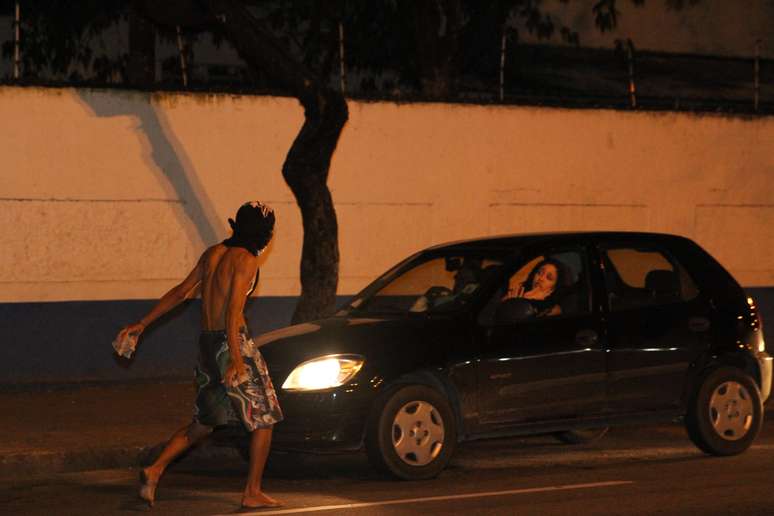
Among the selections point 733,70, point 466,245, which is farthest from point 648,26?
point 466,245

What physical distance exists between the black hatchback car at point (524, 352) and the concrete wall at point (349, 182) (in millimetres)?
4189

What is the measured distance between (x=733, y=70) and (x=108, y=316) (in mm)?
12367

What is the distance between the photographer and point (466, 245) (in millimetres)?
11117

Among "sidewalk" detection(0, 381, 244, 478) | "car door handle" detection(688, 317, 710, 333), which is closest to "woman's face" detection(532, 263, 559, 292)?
"car door handle" detection(688, 317, 710, 333)

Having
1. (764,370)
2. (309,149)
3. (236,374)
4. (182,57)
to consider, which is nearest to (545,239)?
(764,370)

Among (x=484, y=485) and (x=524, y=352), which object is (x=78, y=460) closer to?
(x=484, y=485)

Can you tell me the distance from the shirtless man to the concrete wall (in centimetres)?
579

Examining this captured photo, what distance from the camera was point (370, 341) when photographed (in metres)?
9.91

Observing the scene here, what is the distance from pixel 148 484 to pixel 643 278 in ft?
12.8

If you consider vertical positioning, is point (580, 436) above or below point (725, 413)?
below

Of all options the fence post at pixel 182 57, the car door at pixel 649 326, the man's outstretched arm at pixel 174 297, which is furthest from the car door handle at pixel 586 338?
the fence post at pixel 182 57

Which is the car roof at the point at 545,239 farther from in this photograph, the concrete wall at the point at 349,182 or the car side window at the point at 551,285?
the concrete wall at the point at 349,182

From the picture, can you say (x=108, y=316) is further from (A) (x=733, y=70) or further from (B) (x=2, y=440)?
(A) (x=733, y=70)

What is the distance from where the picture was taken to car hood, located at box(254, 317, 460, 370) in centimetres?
982
